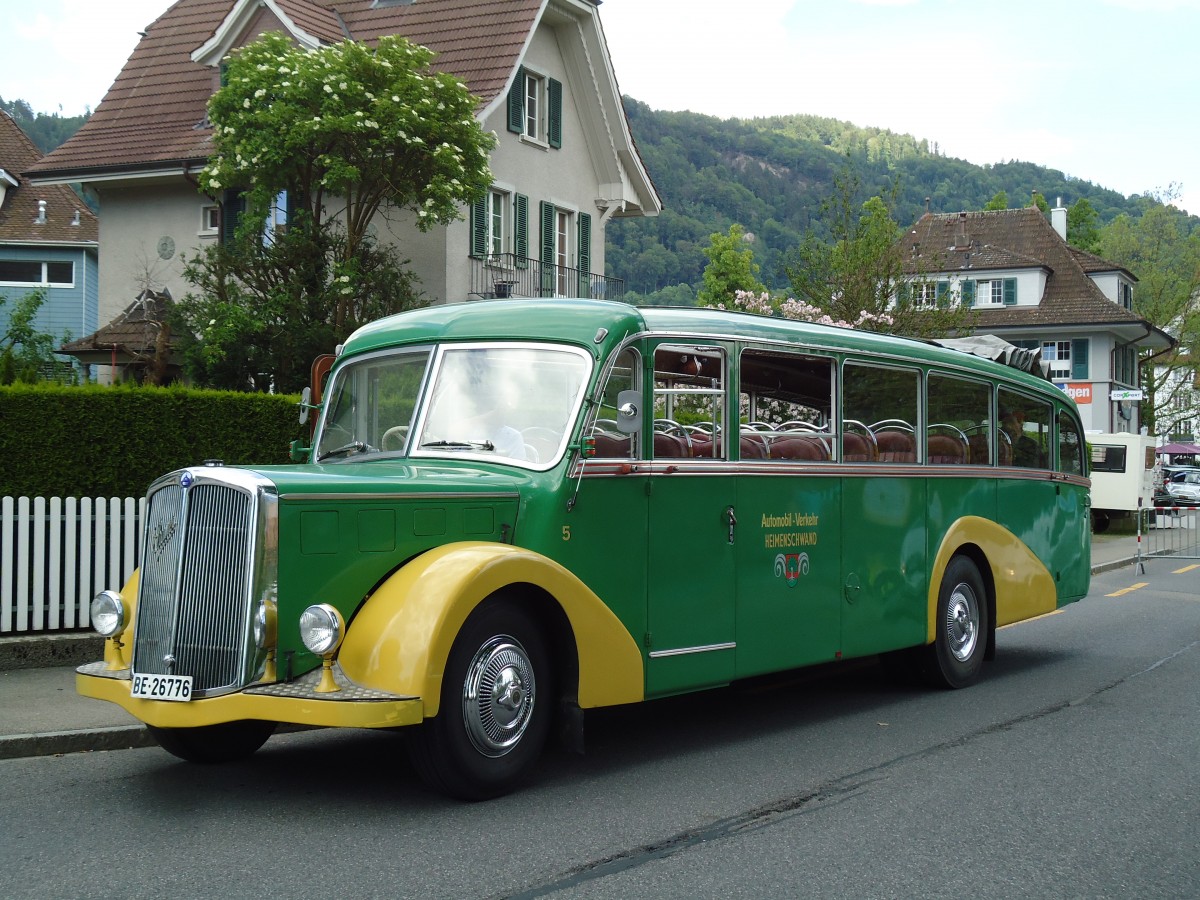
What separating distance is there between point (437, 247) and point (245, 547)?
60.0 ft

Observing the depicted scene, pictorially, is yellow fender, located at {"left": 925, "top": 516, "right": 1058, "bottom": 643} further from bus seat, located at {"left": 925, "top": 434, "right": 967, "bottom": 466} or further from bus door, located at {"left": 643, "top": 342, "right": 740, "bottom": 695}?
bus door, located at {"left": 643, "top": 342, "right": 740, "bottom": 695}

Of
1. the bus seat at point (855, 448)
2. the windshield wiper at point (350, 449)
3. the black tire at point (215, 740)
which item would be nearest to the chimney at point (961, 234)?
the bus seat at point (855, 448)

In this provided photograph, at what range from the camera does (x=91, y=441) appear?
37.0 feet

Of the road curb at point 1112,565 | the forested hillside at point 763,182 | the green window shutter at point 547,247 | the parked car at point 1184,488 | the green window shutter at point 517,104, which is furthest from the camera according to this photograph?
the forested hillside at point 763,182

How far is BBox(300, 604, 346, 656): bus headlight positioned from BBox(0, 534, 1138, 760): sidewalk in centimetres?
261

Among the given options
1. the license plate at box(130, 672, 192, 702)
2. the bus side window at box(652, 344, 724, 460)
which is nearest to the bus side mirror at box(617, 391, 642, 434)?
the bus side window at box(652, 344, 724, 460)

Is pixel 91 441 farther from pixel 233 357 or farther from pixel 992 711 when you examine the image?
pixel 233 357

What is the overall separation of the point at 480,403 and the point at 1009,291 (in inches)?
2186

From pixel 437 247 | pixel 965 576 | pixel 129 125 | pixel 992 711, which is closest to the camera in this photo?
pixel 992 711

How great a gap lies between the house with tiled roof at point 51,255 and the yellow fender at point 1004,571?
3092cm

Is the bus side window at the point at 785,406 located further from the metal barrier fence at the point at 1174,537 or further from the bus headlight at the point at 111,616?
the metal barrier fence at the point at 1174,537

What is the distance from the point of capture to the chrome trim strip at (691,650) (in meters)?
7.42

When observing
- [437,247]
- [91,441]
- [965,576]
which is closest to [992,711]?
[965,576]

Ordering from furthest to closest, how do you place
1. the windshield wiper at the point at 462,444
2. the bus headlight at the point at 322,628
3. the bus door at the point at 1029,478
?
the bus door at the point at 1029,478, the windshield wiper at the point at 462,444, the bus headlight at the point at 322,628
